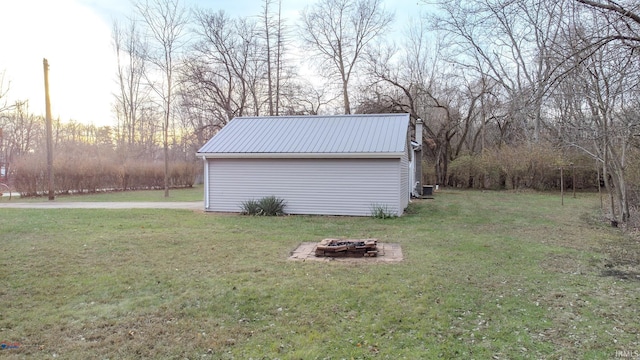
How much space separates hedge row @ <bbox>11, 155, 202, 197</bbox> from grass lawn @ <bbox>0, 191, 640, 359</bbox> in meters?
12.2

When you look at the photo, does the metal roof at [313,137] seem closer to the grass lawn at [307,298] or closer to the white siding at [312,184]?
the white siding at [312,184]

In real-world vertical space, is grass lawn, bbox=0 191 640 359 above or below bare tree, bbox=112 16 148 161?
below

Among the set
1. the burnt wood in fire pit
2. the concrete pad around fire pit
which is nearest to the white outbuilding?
the concrete pad around fire pit

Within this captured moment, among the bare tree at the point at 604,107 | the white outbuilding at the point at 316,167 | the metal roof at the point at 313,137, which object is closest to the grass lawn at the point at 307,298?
the bare tree at the point at 604,107

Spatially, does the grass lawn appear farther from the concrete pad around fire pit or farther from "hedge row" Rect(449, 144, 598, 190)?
"hedge row" Rect(449, 144, 598, 190)

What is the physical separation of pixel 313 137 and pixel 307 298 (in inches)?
340

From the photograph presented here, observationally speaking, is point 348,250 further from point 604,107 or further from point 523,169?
point 523,169

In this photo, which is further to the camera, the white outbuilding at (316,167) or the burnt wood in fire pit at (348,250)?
the white outbuilding at (316,167)

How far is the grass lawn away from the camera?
3.33 m

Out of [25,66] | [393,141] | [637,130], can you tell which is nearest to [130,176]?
[25,66]

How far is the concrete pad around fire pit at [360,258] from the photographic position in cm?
625

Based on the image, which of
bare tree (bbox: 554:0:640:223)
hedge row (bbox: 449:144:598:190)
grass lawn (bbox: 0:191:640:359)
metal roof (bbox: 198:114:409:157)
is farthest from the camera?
hedge row (bbox: 449:144:598:190)

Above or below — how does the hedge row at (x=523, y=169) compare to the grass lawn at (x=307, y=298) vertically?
above

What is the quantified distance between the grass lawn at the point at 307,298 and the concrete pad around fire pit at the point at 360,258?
0.26 meters
